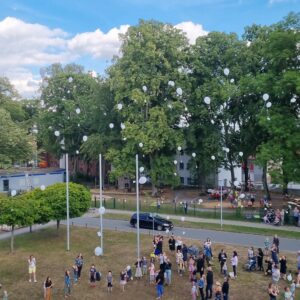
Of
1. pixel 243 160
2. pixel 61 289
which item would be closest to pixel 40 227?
pixel 61 289

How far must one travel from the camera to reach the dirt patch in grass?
21.3m

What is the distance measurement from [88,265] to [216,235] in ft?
34.2

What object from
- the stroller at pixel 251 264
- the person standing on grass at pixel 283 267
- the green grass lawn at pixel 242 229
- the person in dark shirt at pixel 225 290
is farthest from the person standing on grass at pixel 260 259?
the green grass lawn at pixel 242 229

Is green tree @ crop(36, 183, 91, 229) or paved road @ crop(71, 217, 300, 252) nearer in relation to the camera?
paved road @ crop(71, 217, 300, 252)

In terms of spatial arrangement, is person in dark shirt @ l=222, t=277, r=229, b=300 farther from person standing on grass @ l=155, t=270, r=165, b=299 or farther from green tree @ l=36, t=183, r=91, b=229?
green tree @ l=36, t=183, r=91, b=229

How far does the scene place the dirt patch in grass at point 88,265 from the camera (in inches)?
839

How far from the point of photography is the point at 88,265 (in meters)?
25.5

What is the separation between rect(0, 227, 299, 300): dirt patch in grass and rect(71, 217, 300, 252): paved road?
1.56 m

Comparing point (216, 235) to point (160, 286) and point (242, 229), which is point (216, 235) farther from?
point (160, 286)

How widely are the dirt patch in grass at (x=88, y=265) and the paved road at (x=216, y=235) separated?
156 centimetres

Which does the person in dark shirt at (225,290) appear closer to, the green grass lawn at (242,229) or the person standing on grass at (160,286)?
the person standing on grass at (160,286)

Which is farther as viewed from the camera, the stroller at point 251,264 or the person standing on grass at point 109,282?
the stroller at point 251,264

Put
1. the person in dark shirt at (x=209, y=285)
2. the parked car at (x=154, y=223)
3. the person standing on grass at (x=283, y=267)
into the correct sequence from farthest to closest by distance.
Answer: the parked car at (x=154, y=223), the person standing on grass at (x=283, y=267), the person in dark shirt at (x=209, y=285)

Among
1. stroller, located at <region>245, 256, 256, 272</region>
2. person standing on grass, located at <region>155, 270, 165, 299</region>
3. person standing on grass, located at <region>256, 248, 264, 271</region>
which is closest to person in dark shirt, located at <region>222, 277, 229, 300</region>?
person standing on grass, located at <region>155, 270, 165, 299</region>
